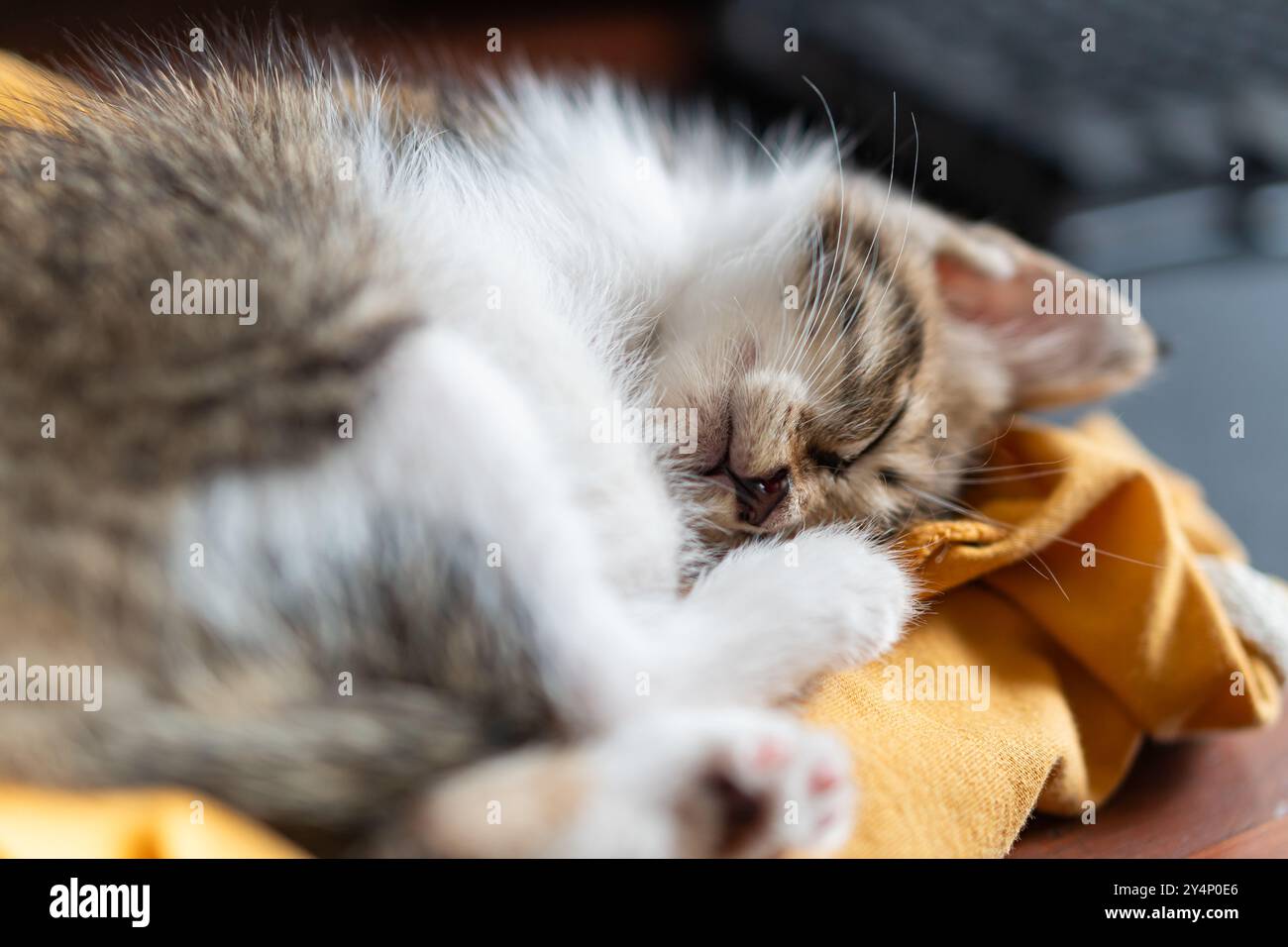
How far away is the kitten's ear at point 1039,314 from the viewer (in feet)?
4.60

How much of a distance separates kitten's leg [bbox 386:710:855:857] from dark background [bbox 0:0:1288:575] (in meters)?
1.10

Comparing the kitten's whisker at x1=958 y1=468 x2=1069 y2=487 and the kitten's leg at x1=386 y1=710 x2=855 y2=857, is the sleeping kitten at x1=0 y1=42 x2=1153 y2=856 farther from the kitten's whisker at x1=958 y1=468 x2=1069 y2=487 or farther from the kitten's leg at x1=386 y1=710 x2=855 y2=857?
the kitten's whisker at x1=958 y1=468 x2=1069 y2=487

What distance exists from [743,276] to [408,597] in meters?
0.65

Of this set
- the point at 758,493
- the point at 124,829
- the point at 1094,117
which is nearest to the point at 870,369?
the point at 758,493

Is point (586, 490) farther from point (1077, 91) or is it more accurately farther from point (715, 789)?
point (1077, 91)

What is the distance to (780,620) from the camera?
3.26ft

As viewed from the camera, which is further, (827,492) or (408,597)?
(827,492)

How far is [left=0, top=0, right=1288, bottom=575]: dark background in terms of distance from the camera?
1.91 m

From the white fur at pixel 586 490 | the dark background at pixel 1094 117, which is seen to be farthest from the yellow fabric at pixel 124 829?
the dark background at pixel 1094 117

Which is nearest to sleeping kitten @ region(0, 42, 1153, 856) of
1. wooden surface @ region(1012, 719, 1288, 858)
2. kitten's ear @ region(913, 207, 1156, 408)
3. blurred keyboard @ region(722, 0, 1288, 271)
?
wooden surface @ region(1012, 719, 1288, 858)

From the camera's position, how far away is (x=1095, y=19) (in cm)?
270

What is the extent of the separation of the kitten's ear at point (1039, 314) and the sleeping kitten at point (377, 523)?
1.28ft

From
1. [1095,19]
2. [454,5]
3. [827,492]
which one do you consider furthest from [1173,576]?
[454,5]
